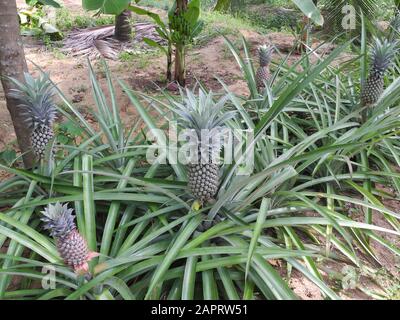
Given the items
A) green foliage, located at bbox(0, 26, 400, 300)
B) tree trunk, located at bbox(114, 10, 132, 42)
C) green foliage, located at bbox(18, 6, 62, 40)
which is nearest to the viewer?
green foliage, located at bbox(0, 26, 400, 300)

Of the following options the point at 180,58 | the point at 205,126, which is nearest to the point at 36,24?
the point at 180,58

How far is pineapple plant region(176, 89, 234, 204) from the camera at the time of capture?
161 cm

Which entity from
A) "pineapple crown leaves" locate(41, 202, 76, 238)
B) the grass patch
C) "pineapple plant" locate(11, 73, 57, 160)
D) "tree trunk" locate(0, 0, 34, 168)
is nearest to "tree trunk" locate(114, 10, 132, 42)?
the grass patch

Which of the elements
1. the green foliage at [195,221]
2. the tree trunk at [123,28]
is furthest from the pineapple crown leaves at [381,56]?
the tree trunk at [123,28]

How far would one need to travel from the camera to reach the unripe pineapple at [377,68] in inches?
90.6

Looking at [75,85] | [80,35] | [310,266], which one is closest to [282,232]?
[310,266]

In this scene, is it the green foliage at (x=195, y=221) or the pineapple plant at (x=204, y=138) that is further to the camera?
the pineapple plant at (x=204, y=138)

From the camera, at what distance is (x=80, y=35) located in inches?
261

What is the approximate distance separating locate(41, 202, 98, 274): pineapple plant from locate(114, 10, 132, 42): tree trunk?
5.36 metres

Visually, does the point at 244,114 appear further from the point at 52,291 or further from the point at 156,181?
the point at 52,291

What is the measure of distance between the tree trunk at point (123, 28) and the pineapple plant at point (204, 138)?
498 cm

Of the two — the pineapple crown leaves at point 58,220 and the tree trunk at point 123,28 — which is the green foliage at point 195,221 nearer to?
the pineapple crown leaves at point 58,220

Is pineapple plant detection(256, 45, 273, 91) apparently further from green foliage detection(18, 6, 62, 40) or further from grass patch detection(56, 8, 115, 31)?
grass patch detection(56, 8, 115, 31)
